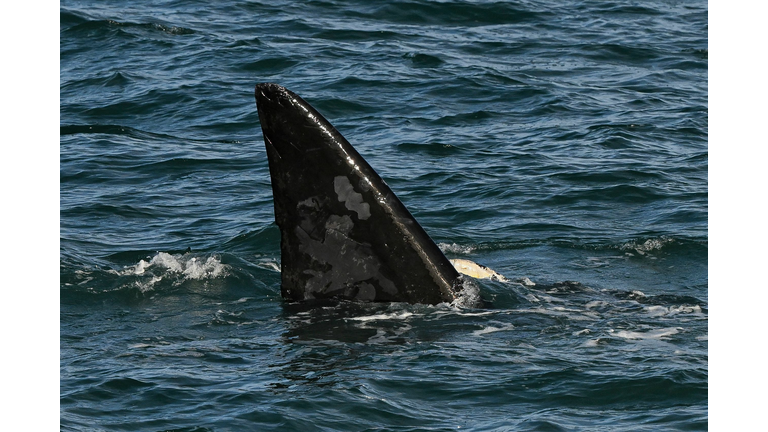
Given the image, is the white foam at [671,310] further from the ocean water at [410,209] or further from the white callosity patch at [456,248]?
the white callosity patch at [456,248]

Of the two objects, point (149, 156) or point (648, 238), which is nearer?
point (648, 238)

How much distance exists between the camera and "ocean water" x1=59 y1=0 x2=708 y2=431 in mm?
7629

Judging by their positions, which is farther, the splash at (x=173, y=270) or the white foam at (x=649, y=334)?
the splash at (x=173, y=270)

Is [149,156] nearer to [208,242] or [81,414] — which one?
[208,242]

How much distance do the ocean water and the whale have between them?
0.23 meters

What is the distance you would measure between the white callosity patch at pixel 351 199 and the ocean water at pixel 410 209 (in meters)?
0.87

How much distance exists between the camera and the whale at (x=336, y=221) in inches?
330

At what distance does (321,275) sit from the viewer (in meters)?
8.82

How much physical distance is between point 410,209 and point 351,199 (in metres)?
6.56

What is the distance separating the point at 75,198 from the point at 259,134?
4284 mm

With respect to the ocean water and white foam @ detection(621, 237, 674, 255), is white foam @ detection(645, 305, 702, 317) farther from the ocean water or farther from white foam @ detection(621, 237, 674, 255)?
white foam @ detection(621, 237, 674, 255)

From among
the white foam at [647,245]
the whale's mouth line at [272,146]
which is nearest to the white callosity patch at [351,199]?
the whale's mouth line at [272,146]

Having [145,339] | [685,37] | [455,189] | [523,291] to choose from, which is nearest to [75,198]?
[455,189]

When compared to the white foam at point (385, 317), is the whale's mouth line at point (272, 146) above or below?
above
